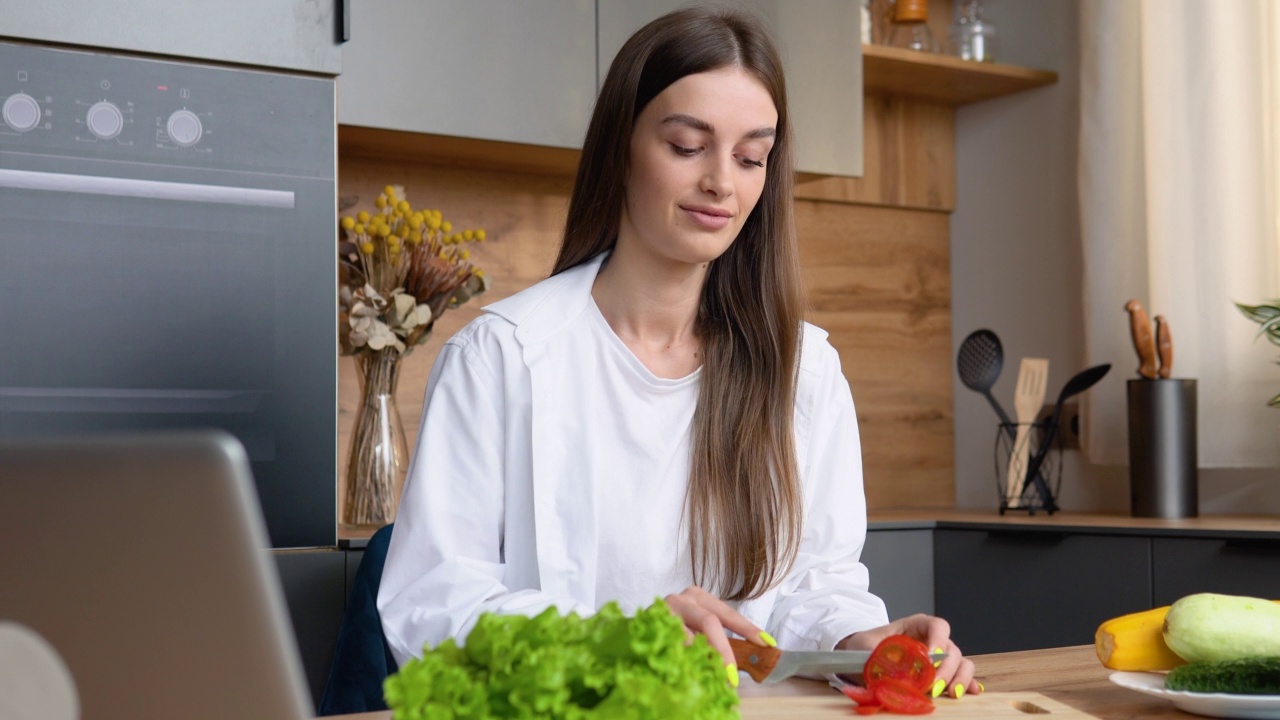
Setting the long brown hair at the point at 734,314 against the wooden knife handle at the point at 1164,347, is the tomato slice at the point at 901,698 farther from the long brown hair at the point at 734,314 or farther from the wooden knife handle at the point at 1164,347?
the wooden knife handle at the point at 1164,347

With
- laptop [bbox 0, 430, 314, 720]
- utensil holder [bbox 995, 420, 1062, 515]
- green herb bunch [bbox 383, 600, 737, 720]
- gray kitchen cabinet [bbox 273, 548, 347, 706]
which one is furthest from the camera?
utensil holder [bbox 995, 420, 1062, 515]

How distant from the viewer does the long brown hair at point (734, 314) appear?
1.41 m

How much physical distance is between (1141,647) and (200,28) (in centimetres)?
153

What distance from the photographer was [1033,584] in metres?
2.31

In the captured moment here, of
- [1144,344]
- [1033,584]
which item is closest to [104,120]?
[1033,584]

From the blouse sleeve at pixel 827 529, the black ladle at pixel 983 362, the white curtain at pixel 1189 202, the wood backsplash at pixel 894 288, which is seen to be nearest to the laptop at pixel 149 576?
the blouse sleeve at pixel 827 529

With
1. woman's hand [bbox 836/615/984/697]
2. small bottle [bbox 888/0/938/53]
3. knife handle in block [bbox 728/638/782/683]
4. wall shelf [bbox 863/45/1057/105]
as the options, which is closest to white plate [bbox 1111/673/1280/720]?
woman's hand [bbox 836/615/984/697]

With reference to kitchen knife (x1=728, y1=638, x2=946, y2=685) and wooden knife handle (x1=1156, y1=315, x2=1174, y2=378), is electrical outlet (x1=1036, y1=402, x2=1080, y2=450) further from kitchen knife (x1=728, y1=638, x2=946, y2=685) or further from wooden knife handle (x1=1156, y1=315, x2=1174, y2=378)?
kitchen knife (x1=728, y1=638, x2=946, y2=685)

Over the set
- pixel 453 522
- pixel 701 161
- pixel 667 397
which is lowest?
pixel 453 522

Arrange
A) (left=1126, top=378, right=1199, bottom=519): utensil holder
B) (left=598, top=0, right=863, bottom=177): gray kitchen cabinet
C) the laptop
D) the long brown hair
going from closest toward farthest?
the laptop → the long brown hair → (left=1126, top=378, right=1199, bottom=519): utensil holder → (left=598, top=0, right=863, bottom=177): gray kitchen cabinet

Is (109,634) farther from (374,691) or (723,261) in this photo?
(723,261)

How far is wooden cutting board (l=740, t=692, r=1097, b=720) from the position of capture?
0.82 meters

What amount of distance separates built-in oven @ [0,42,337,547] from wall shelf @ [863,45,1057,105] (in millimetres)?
1332

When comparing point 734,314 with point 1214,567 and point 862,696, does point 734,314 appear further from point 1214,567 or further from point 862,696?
point 1214,567
